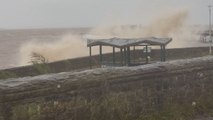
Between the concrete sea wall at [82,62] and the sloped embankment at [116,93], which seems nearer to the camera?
the sloped embankment at [116,93]

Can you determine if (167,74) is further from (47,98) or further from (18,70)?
(18,70)

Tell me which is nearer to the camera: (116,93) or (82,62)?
(116,93)

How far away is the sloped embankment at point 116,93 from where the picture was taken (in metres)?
5.70

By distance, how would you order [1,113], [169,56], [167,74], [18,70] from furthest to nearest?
[169,56]
[18,70]
[167,74]
[1,113]

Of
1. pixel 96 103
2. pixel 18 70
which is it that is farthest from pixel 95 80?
pixel 18 70

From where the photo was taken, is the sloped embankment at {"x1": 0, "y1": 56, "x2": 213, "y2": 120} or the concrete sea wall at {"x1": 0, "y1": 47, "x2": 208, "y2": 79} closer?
the sloped embankment at {"x1": 0, "y1": 56, "x2": 213, "y2": 120}

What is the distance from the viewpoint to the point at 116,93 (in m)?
6.50

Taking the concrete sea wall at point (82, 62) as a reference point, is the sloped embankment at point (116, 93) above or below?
above

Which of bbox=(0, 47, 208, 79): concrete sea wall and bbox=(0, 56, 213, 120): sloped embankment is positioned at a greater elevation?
bbox=(0, 56, 213, 120): sloped embankment

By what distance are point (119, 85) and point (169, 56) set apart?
34.5m

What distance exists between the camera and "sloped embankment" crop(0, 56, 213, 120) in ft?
18.7

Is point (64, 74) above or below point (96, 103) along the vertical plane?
above

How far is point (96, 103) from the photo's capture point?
20.8 feet

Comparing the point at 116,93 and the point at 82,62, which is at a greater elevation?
the point at 116,93
